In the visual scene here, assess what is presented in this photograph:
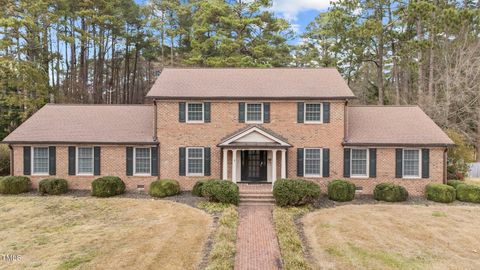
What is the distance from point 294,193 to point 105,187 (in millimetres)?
9846

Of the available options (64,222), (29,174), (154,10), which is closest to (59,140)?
(29,174)

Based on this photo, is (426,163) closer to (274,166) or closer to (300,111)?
(300,111)

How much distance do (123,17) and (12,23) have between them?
12282 mm

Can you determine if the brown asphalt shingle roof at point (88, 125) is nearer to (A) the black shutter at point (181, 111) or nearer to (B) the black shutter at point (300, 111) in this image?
(A) the black shutter at point (181, 111)

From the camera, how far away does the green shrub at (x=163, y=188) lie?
15.3 metres

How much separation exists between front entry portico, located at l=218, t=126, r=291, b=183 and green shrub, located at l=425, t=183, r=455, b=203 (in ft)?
25.2

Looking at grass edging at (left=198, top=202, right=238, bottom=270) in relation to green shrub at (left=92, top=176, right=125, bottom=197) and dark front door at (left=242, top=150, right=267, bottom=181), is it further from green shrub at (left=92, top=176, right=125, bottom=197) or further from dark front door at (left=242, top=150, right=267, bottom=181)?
green shrub at (left=92, top=176, right=125, bottom=197)

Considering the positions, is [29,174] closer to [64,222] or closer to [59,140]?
[59,140]

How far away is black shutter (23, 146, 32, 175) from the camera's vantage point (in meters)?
16.3

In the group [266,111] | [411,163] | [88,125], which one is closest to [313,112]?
[266,111]

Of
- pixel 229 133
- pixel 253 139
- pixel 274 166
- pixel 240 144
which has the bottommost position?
pixel 274 166

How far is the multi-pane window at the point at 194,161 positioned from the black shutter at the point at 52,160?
7.58m

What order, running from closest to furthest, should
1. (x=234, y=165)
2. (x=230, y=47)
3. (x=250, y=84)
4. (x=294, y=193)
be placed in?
(x=294, y=193), (x=234, y=165), (x=250, y=84), (x=230, y=47)

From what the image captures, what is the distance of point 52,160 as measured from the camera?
16.3 metres
